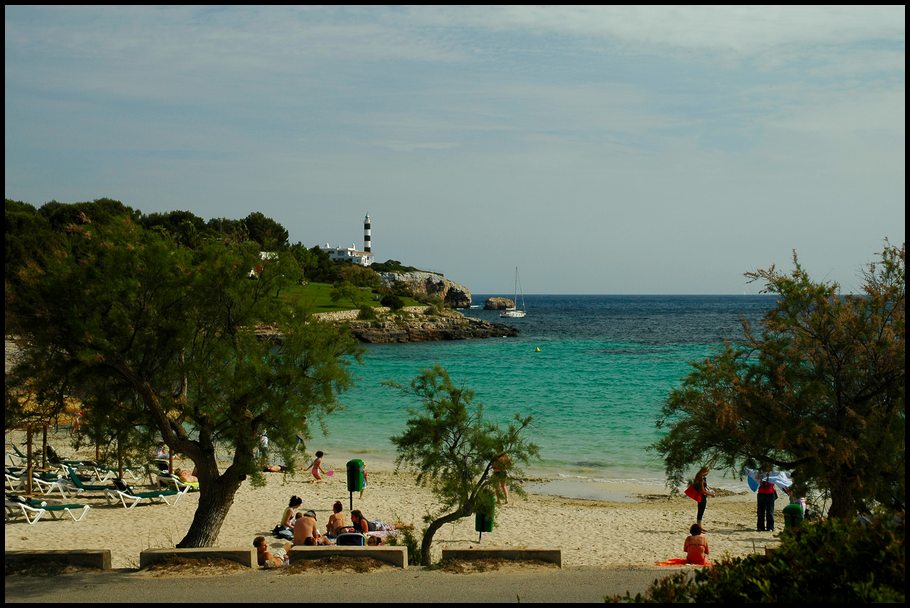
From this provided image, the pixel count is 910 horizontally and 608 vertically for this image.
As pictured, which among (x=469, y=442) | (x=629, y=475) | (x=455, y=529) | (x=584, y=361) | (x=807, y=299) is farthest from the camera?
(x=584, y=361)

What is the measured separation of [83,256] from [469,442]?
22.1ft

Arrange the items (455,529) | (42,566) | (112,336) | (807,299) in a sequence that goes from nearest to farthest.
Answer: (42,566) → (112,336) → (807,299) → (455,529)

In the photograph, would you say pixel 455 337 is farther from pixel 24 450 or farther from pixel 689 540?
pixel 689 540

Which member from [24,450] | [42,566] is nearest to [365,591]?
[42,566]

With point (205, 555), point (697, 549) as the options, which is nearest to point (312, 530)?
point (205, 555)

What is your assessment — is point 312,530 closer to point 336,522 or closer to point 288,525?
point 336,522

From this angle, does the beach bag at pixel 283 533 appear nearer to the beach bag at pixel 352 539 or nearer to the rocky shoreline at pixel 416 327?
the beach bag at pixel 352 539

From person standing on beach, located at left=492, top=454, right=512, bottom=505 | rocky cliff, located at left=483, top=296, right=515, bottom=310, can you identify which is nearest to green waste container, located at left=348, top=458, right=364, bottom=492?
person standing on beach, located at left=492, top=454, right=512, bottom=505

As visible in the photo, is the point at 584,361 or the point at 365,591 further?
the point at 584,361

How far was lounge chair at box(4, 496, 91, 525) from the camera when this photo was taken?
1736 cm

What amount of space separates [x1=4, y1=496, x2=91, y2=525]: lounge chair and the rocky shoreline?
203 ft

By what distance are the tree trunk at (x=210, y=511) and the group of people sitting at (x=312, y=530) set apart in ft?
Result: 3.47

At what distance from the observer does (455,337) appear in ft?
306

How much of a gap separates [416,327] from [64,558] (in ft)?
262
